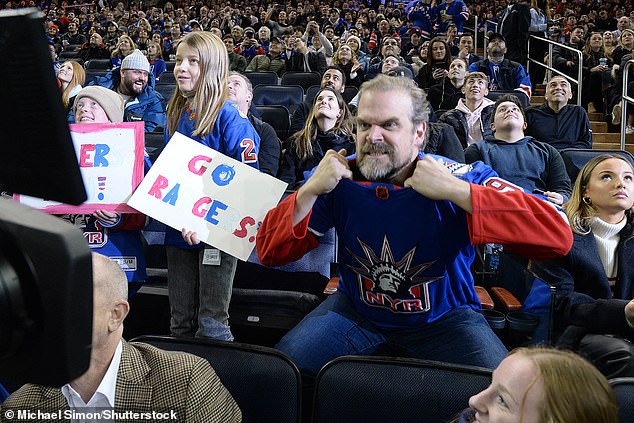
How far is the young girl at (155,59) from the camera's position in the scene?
8.59 metres

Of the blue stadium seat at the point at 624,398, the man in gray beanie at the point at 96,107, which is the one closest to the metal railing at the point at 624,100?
the man in gray beanie at the point at 96,107

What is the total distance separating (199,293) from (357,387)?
1.10 m

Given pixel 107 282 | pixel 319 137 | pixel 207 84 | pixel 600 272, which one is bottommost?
pixel 600 272

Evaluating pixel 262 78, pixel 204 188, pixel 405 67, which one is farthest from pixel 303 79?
pixel 204 188

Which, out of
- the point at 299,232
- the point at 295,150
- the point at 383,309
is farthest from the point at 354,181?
the point at 295,150

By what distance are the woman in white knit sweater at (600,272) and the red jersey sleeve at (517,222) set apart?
1.10 ft

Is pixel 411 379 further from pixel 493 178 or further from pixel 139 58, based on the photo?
pixel 139 58

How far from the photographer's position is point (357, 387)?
152 centimetres

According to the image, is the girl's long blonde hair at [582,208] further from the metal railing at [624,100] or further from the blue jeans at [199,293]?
the metal railing at [624,100]

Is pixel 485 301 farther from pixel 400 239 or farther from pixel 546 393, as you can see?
pixel 546 393

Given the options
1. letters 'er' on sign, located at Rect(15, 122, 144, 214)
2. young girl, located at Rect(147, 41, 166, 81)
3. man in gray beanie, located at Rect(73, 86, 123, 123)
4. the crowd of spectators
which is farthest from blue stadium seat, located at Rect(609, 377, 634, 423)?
young girl, located at Rect(147, 41, 166, 81)

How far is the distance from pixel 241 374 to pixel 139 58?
4.31 metres

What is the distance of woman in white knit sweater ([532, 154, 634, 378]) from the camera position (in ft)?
7.10

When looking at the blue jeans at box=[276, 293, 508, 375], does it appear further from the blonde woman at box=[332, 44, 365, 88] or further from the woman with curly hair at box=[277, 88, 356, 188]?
the blonde woman at box=[332, 44, 365, 88]
